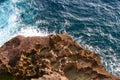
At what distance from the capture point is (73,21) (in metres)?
38.4

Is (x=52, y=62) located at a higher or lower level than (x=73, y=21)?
higher

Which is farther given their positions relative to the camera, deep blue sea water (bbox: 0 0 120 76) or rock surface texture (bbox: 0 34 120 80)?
deep blue sea water (bbox: 0 0 120 76)

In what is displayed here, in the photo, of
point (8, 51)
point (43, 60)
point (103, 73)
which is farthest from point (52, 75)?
point (8, 51)

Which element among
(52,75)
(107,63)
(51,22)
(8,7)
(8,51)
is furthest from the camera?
(8,7)

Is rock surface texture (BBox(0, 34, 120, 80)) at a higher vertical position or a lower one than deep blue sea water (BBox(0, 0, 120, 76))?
higher

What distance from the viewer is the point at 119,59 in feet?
104

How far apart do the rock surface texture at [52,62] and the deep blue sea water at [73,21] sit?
10301mm

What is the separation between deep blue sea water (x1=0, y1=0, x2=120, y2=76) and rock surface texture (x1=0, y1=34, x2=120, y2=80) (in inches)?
406

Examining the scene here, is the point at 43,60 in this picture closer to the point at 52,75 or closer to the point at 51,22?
the point at 52,75

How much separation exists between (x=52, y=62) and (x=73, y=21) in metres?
18.8

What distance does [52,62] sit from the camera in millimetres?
20125

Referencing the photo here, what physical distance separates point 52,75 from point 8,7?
82.1 feet

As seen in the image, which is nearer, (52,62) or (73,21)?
(52,62)

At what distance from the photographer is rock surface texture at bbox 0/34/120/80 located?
63.2 feet
